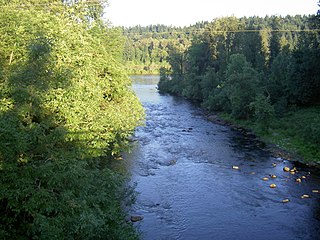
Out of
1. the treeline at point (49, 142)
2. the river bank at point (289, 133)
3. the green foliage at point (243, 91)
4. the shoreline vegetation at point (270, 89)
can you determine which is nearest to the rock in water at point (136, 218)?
the treeline at point (49, 142)

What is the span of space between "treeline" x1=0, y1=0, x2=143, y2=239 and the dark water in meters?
6.43

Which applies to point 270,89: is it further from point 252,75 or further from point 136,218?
point 136,218

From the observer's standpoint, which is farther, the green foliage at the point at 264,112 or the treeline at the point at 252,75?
the treeline at the point at 252,75

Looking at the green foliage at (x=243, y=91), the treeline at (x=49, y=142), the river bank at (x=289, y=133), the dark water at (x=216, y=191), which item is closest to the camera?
the treeline at (x=49, y=142)

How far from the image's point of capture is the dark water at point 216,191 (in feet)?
59.4

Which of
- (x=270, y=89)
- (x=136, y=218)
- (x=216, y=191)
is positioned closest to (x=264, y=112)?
(x=270, y=89)

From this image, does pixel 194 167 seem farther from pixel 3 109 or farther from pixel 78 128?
pixel 3 109

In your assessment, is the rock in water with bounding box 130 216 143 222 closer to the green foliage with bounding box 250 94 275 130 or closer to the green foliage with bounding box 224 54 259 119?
the green foliage with bounding box 250 94 275 130

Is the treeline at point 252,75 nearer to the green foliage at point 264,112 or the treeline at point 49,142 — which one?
the green foliage at point 264,112

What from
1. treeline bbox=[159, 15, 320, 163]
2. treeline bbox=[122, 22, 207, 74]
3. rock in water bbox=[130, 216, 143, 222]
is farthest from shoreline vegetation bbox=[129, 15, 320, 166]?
treeline bbox=[122, 22, 207, 74]

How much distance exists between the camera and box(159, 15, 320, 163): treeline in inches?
1674

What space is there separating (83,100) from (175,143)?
21821 millimetres

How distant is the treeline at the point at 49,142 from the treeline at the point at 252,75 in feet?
79.8

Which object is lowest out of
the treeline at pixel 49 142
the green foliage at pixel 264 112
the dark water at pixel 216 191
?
the dark water at pixel 216 191
